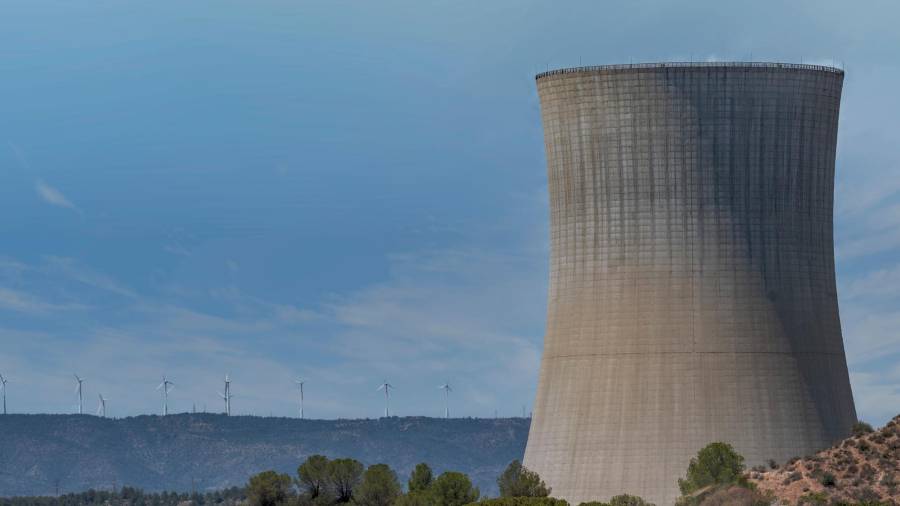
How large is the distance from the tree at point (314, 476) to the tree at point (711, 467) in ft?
53.8

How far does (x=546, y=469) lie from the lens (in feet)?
163

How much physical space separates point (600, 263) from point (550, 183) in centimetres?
313

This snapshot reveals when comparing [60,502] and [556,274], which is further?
[60,502]

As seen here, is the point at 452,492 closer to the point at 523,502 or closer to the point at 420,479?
the point at 420,479

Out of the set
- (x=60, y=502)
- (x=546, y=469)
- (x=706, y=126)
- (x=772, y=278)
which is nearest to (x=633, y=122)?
(x=706, y=126)

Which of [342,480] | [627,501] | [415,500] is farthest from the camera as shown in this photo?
[342,480]

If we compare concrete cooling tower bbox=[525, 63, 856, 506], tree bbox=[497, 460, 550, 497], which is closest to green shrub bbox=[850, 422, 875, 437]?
concrete cooling tower bbox=[525, 63, 856, 506]

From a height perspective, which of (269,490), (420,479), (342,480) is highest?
(269,490)

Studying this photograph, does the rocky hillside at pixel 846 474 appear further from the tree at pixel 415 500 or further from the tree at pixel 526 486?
the tree at pixel 415 500

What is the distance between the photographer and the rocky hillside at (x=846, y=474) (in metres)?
39.0

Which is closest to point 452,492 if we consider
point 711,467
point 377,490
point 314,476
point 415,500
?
point 415,500

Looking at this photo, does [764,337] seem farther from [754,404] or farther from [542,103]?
[542,103]

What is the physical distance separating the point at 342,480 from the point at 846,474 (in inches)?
921

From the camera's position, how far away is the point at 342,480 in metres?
60.1
